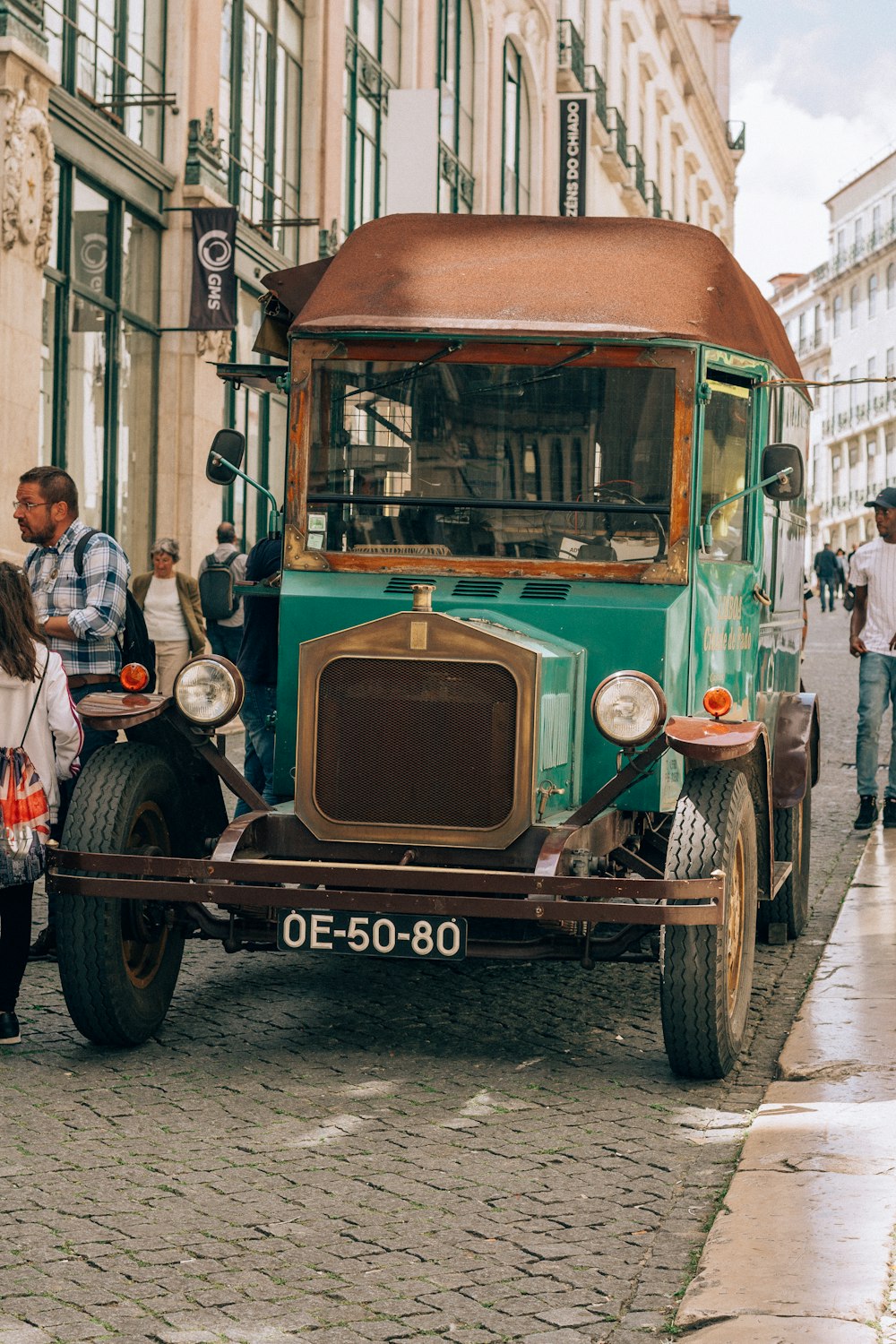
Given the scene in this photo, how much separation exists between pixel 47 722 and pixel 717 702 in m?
2.16

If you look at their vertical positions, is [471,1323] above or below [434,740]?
below

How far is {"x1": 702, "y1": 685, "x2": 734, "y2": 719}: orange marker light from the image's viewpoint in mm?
6023

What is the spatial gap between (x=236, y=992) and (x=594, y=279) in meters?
2.87

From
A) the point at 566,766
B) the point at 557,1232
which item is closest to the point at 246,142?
the point at 566,766

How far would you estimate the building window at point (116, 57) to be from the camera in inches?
627

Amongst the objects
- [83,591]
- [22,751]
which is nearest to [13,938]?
[22,751]

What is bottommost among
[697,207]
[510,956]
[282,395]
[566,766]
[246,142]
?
[510,956]

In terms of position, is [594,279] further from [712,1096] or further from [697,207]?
[697,207]

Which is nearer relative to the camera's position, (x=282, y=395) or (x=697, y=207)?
(x=282, y=395)

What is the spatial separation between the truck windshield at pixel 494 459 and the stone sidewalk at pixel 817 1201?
1.75 m

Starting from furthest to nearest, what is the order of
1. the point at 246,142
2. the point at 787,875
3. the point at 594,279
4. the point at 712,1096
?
1. the point at 246,142
2. the point at 787,875
3. the point at 594,279
4. the point at 712,1096

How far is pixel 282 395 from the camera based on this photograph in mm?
6980

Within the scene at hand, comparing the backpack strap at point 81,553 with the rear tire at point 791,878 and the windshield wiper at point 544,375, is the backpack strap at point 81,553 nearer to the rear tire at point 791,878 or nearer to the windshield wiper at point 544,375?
the windshield wiper at point 544,375

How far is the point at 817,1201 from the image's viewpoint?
4.47 meters
